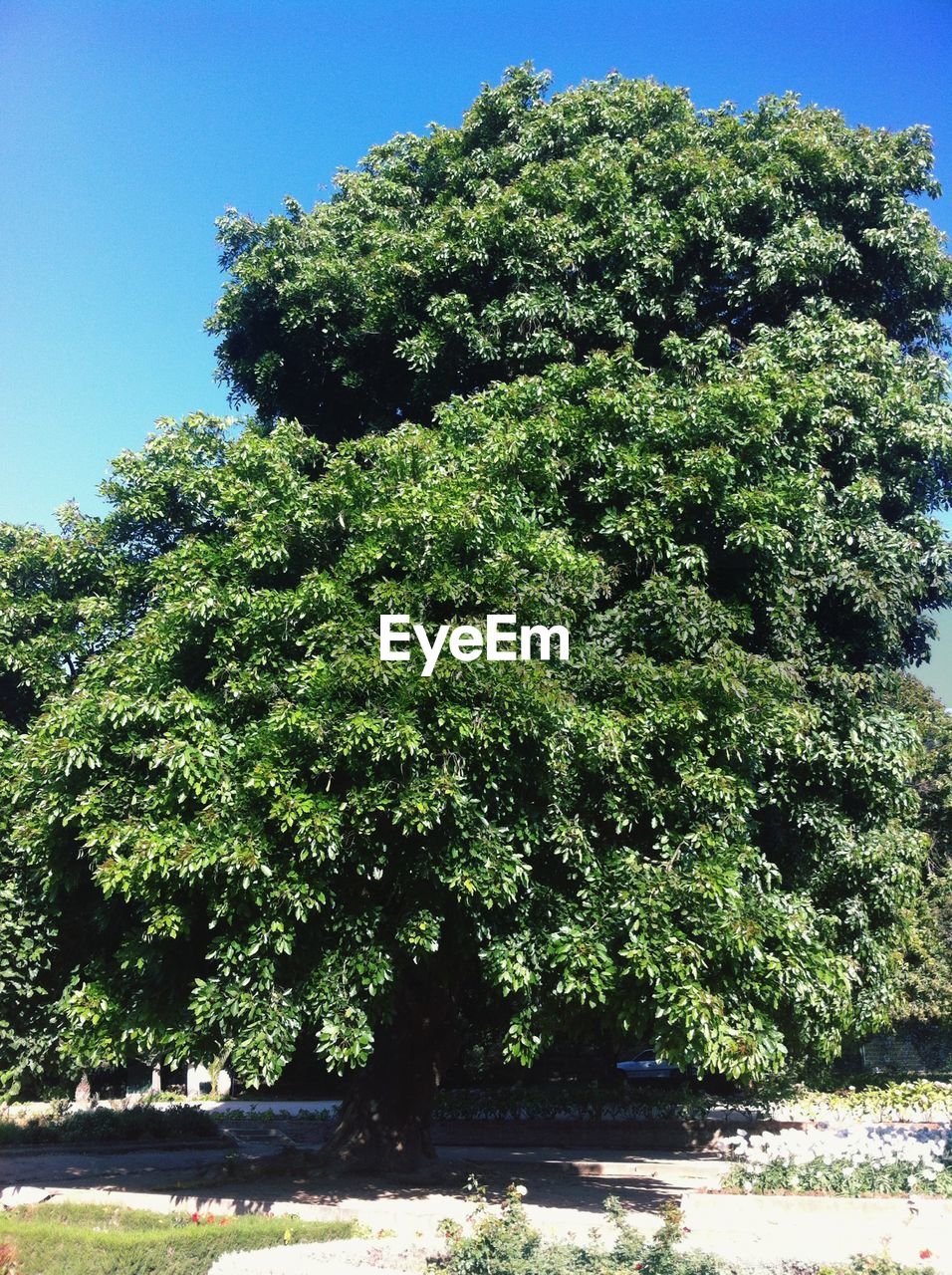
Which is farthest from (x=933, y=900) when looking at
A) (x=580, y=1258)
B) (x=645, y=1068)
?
(x=580, y=1258)

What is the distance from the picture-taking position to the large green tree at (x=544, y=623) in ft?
26.8

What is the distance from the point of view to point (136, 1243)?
22.5ft

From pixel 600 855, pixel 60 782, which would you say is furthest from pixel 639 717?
pixel 60 782

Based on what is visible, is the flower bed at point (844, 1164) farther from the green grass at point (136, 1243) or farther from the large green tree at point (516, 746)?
the green grass at point (136, 1243)

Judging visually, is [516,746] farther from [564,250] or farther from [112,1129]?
[112,1129]

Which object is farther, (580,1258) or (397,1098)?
(397,1098)

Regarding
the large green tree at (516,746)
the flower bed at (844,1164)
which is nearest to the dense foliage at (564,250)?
the large green tree at (516,746)

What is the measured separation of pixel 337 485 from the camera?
30.9 ft

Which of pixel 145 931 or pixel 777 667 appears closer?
pixel 145 931

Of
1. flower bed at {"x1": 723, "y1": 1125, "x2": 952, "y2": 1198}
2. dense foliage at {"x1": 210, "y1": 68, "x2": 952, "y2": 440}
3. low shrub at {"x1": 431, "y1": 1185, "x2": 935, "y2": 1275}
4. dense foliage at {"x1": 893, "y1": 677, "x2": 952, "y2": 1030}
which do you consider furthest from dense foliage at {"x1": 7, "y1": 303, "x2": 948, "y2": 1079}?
dense foliage at {"x1": 893, "y1": 677, "x2": 952, "y2": 1030}

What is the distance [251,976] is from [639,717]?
3786 mm

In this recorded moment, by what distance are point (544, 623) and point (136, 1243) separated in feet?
17.8

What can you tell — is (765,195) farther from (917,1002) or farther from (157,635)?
(917,1002)

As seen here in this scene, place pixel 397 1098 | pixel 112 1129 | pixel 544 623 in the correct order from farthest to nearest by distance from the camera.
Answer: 1. pixel 112 1129
2. pixel 397 1098
3. pixel 544 623
